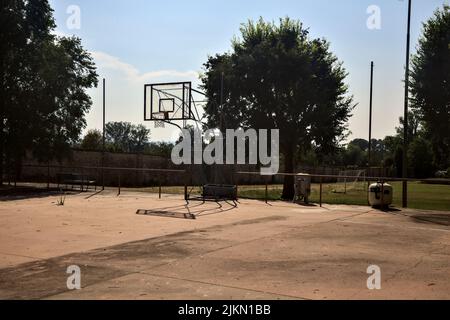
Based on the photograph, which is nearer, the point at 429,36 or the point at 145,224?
the point at 145,224

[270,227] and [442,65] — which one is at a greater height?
[442,65]

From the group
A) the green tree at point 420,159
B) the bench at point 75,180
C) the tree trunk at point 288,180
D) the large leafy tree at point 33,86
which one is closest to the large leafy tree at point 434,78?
the tree trunk at point 288,180

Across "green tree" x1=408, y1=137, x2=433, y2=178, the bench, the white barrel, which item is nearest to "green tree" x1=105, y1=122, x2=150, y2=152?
"green tree" x1=408, y1=137, x2=433, y2=178

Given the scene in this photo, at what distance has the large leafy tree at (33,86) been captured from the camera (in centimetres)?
2530

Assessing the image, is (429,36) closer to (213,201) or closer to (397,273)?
(213,201)

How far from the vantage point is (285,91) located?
2591 centimetres

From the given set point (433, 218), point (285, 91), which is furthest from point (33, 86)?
point (433, 218)

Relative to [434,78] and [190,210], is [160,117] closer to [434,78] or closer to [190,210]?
[190,210]

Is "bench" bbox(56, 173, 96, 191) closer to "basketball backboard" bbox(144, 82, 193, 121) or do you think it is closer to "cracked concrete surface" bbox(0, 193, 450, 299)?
"basketball backboard" bbox(144, 82, 193, 121)

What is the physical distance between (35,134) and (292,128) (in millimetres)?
14219

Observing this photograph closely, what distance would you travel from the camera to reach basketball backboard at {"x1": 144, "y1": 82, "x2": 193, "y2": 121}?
23.4 metres

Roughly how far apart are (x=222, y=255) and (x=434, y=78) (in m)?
14.4
